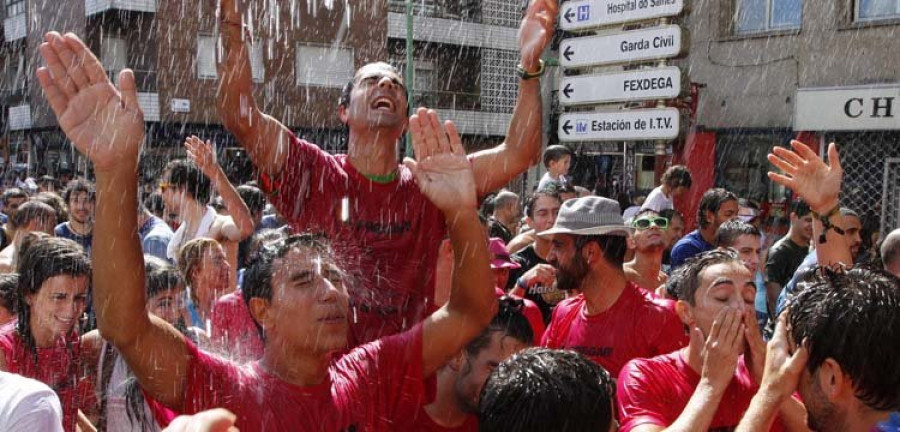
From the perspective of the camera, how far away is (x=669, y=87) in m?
7.31

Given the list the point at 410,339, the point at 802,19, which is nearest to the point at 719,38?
the point at 802,19

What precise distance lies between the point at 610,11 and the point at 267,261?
5.59 m

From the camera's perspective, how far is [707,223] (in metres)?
6.26

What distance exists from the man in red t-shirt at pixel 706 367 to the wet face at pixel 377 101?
127 cm

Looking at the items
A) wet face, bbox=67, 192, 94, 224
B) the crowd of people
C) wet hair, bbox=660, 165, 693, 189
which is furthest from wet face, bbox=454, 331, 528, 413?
wet hair, bbox=660, 165, 693, 189

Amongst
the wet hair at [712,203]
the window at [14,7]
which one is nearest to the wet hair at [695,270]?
the wet hair at [712,203]

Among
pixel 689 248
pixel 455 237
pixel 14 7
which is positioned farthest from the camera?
pixel 14 7

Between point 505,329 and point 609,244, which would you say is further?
point 609,244

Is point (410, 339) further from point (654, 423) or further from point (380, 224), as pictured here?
point (654, 423)

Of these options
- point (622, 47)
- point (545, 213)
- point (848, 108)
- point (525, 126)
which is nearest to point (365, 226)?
point (525, 126)

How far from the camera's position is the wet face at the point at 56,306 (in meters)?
3.43

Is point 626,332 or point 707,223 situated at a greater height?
point 707,223

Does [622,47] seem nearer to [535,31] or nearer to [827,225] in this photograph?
[827,225]

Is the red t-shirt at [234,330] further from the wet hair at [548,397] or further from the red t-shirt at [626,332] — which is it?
the wet hair at [548,397]
